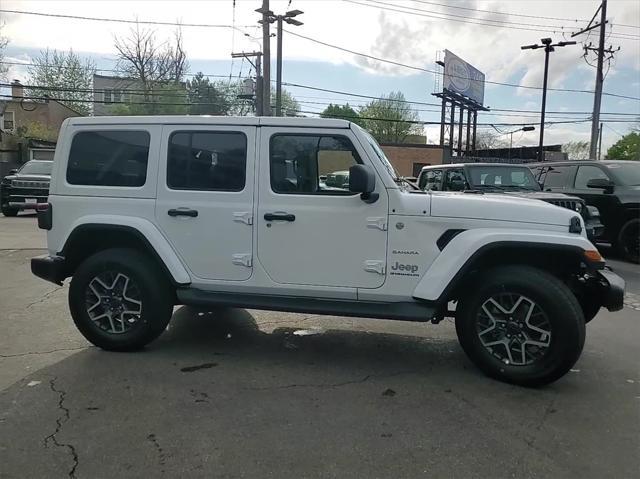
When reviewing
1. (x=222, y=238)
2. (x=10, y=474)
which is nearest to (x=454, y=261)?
(x=222, y=238)

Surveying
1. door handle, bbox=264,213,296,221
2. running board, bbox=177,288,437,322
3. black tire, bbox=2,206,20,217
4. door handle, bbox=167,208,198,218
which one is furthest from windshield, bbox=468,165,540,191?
black tire, bbox=2,206,20,217

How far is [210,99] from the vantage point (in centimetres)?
4503

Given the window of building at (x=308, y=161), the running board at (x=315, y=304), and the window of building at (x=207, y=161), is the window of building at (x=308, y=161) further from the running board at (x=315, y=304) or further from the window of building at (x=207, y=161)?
the running board at (x=315, y=304)

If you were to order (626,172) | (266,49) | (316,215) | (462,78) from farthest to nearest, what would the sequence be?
(462,78) → (266,49) → (626,172) → (316,215)

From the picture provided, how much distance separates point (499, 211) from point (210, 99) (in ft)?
144

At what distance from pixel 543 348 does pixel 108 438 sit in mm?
3098

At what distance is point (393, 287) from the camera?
423 cm

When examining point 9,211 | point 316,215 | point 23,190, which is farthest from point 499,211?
point 9,211

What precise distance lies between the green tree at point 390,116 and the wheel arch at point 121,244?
58.5 m

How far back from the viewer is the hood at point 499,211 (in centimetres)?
400

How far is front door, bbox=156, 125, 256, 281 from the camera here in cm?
448

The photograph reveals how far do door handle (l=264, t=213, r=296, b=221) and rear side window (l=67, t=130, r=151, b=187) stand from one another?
120 centimetres

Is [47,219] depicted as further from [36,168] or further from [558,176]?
[36,168]

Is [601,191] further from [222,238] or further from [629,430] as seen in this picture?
[222,238]
